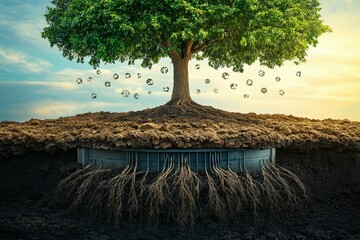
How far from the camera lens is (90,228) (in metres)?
8.66

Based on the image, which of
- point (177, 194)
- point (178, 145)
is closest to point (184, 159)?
point (178, 145)

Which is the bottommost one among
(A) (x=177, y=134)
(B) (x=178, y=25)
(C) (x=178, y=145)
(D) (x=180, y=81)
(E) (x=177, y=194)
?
(E) (x=177, y=194)

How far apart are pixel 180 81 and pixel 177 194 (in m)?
5.30

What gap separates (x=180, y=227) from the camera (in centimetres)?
847

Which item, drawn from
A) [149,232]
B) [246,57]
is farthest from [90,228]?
[246,57]

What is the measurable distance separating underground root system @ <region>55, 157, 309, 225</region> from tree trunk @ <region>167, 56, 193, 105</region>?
4.20m

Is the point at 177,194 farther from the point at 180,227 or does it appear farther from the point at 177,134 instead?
the point at 177,134

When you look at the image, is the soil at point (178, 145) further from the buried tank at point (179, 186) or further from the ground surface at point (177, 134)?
the buried tank at point (179, 186)

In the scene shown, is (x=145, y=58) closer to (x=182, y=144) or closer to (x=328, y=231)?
→ (x=182, y=144)

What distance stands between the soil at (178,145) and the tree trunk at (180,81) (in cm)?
97

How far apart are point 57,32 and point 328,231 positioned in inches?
362

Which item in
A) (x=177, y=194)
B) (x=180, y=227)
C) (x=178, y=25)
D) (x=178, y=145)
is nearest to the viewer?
(x=180, y=227)

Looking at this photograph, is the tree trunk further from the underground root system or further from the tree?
the underground root system

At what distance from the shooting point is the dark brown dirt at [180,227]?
8.39 metres
